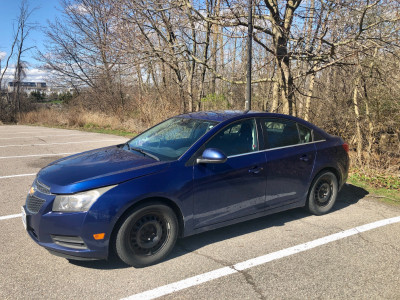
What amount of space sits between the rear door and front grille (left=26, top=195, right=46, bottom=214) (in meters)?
2.66

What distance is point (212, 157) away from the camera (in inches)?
141

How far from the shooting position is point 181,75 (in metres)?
16.2

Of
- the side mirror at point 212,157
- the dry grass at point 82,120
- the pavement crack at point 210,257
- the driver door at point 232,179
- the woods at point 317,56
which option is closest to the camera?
the pavement crack at point 210,257

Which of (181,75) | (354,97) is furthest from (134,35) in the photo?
(354,97)

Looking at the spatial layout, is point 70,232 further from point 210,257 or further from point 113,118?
point 113,118

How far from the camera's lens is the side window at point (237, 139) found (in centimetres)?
399

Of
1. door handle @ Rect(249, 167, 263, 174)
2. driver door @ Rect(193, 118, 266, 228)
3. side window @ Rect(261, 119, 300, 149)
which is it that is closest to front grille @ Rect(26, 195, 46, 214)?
driver door @ Rect(193, 118, 266, 228)

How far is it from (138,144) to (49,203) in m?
1.57

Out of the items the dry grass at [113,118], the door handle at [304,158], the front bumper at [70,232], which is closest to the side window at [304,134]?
the door handle at [304,158]

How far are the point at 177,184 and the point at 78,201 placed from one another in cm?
100

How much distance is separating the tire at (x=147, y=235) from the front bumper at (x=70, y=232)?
A: 186 mm

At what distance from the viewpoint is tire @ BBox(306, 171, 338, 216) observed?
15.9 feet

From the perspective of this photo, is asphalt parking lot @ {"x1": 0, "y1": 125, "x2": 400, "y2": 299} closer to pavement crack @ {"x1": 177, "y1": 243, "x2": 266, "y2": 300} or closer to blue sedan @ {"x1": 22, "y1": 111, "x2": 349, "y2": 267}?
pavement crack @ {"x1": 177, "y1": 243, "x2": 266, "y2": 300}

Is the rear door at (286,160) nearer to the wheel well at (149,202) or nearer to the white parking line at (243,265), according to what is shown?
the white parking line at (243,265)
